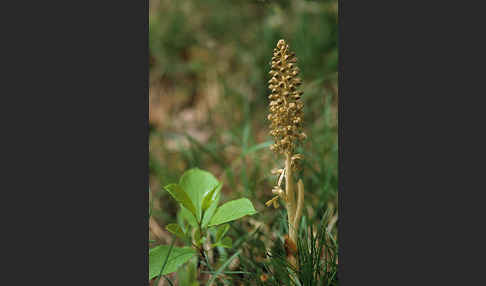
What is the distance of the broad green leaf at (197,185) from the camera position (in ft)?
5.87

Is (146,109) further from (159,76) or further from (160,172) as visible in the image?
(159,76)

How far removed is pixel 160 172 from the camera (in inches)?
104

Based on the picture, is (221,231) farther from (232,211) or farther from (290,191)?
(290,191)

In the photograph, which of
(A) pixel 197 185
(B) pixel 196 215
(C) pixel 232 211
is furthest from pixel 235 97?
(C) pixel 232 211

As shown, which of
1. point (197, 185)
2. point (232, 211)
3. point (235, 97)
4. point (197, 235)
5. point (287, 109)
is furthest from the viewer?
point (235, 97)

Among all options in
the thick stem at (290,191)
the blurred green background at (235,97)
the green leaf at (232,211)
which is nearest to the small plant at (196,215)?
the green leaf at (232,211)

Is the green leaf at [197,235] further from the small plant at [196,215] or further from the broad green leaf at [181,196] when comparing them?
the broad green leaf at [181,196]

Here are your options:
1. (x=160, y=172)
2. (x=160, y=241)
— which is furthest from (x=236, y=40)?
(x=160, y=241)

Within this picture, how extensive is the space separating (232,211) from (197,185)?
12.3 inches

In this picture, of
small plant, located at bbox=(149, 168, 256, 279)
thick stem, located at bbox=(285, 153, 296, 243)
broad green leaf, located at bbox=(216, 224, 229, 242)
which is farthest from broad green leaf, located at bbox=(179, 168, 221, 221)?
thick stem, located at bbox=(285, 153, 296, 243)

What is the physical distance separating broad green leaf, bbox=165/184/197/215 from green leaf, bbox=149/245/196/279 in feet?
0.55

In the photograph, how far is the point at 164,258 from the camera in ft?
5.39

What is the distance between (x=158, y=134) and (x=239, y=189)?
909 mm

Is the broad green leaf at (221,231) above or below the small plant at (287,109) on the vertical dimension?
below
